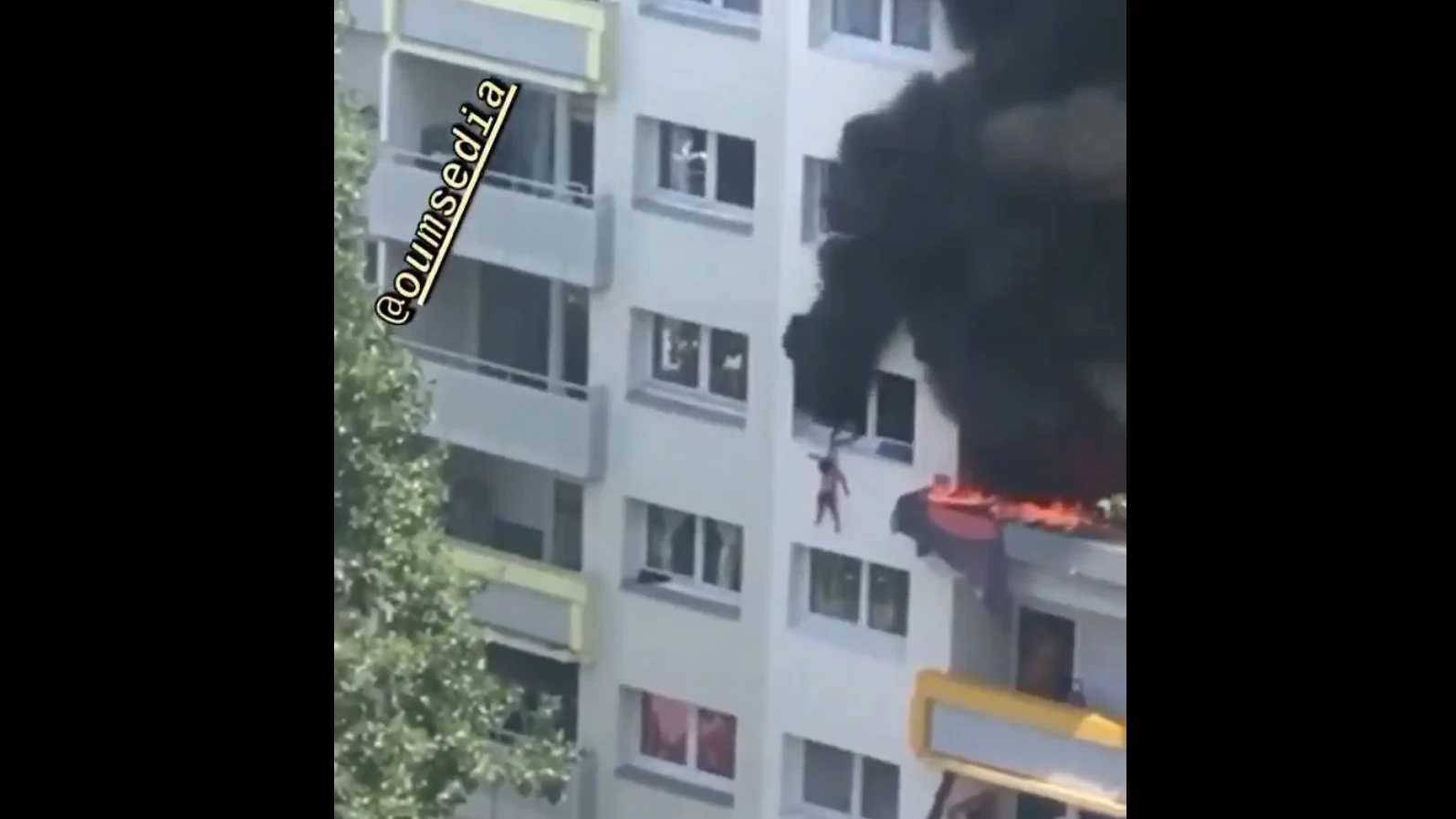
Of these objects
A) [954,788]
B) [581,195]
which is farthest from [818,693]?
[581,195]

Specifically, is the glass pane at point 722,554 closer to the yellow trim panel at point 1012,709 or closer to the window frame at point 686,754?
the window frame at point 686,754

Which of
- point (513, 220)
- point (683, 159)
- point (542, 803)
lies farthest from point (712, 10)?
point (542, 803)

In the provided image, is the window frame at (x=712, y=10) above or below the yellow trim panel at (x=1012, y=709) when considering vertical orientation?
above

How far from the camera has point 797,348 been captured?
303 cm

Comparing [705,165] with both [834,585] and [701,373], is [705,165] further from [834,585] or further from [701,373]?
[834,585]

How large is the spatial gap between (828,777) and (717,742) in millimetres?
135

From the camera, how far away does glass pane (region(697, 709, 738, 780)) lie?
10.2 feet

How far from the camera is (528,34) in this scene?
319cm

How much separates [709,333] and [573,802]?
539mm

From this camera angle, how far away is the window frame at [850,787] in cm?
304

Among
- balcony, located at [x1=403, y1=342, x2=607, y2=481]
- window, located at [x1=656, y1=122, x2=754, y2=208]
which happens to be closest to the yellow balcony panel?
balcony, located at [x1=403, y1=342, x2=607, y2=481]

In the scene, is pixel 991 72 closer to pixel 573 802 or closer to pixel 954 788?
pixel 954 788

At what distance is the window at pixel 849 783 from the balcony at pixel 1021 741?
0.19 ft

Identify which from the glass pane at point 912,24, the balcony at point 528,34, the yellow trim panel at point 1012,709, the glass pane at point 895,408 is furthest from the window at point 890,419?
the balcony at point 528,34
